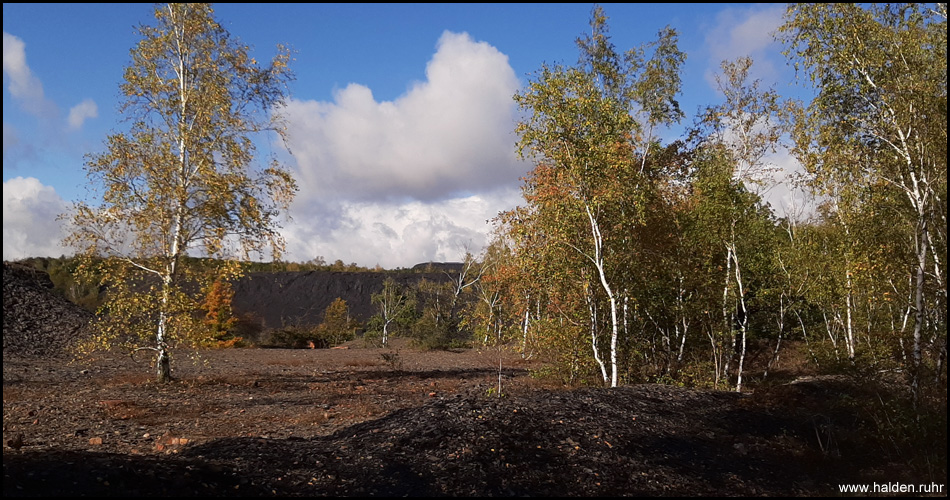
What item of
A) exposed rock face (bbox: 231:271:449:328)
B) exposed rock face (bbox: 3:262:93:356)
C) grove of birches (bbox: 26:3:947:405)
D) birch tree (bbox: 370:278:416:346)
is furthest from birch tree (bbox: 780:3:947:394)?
exposed rock face (bbox: 231:271:449:328)

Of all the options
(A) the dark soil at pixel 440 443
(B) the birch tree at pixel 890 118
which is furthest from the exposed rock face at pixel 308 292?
(B) the birch tree at pixel 890 118

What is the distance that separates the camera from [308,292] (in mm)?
83125

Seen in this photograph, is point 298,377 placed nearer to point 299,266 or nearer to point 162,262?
point 162,262

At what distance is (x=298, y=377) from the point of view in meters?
17.0

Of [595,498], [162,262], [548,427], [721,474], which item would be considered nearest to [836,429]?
[721,474]

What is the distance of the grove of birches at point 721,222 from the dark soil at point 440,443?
1.67 metres

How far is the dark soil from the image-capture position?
19.3 ft

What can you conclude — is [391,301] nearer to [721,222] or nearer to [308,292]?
[721,222]

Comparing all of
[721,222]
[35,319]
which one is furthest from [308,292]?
[721,222]

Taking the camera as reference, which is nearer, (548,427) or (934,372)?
(548,427)

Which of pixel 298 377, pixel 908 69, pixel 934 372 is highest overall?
pixel 908 69

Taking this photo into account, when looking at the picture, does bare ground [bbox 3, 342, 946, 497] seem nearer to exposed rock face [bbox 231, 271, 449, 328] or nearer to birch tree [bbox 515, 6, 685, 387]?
birch tree [bbox 515, 6, 685, 387]

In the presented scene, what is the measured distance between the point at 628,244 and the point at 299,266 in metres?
101

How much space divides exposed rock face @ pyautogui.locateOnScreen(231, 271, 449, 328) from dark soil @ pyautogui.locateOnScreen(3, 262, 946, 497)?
210ft
